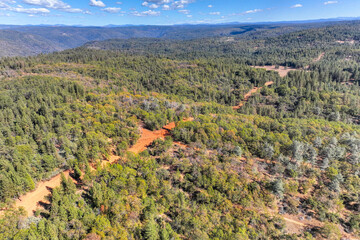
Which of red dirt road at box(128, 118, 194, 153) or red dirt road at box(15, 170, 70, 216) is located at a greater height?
red dirt road at box(128, 118, 194, 153)

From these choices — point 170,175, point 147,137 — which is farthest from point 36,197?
point 147,137

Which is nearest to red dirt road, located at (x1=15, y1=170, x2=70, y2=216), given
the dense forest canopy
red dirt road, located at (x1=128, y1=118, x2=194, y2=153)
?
the dense forest canopy

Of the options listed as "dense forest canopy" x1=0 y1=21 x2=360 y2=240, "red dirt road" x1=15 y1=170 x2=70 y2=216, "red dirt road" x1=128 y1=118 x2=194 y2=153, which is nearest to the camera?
"dense forest canopy" x1=0 y1=21 x2=360 y2=240

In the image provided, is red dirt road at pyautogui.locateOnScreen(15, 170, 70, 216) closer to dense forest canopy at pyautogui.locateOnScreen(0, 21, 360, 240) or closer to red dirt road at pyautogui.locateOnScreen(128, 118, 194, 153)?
dense forest canopy at pyautogui.locateOnScreen(0, 21, 360, 240)

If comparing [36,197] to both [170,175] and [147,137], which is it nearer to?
[170,175]

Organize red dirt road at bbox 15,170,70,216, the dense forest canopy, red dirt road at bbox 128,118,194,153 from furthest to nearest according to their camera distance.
A: red dirt road at bbox 128,118,194,153, red dirt road at bbox 15,170,70,216, the dense forest canopy

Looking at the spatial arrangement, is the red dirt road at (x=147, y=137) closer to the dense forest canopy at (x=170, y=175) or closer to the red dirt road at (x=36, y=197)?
the dense forest canopy at (x=170, y=175)

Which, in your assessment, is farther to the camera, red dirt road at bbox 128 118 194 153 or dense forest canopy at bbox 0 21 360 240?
red dirt road at bbox 128 118 194 153

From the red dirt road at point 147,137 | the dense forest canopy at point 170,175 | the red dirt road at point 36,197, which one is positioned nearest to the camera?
the dense forest canopy at point 170,175

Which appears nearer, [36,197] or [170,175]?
[36,197]

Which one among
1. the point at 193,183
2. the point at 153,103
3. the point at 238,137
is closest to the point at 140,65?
the point at 153,103

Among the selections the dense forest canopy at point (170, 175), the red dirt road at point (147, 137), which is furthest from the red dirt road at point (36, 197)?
the red dirt road at point (147, 137)
